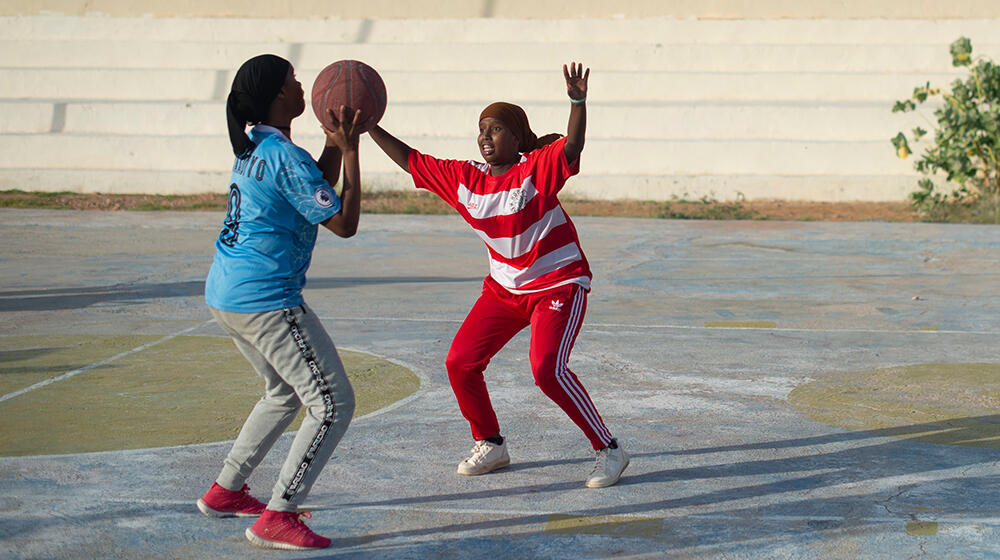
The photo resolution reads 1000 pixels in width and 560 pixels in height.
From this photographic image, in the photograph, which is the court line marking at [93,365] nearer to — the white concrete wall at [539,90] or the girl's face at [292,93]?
the girl's face at [292,93]

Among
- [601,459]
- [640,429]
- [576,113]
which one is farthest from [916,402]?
[576,113]

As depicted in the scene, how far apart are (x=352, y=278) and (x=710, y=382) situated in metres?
5.79

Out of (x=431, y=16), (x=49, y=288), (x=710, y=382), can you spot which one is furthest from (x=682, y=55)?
(x=710, y=382)

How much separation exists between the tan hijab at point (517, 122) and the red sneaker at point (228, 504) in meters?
2.02

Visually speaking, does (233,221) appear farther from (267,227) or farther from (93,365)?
(93,365)

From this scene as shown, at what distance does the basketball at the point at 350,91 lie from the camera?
499cm

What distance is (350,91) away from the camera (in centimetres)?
499

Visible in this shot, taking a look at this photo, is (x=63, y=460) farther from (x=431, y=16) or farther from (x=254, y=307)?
(x=431, y=16)

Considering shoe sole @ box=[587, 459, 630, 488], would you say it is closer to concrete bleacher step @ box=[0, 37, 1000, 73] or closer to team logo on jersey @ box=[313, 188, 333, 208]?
team logo on jersey @ box=[313, 188, 333, 208]

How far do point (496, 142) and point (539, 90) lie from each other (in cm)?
2044

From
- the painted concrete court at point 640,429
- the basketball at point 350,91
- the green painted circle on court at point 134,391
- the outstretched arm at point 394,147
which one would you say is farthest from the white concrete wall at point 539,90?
the basketball at point 350,91

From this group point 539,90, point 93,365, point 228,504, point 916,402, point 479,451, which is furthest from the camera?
point 539,90

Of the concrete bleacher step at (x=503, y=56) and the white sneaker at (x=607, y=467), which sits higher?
the concrete bleacher step at (x=503, y=56)

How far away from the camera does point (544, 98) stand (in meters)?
25.5
